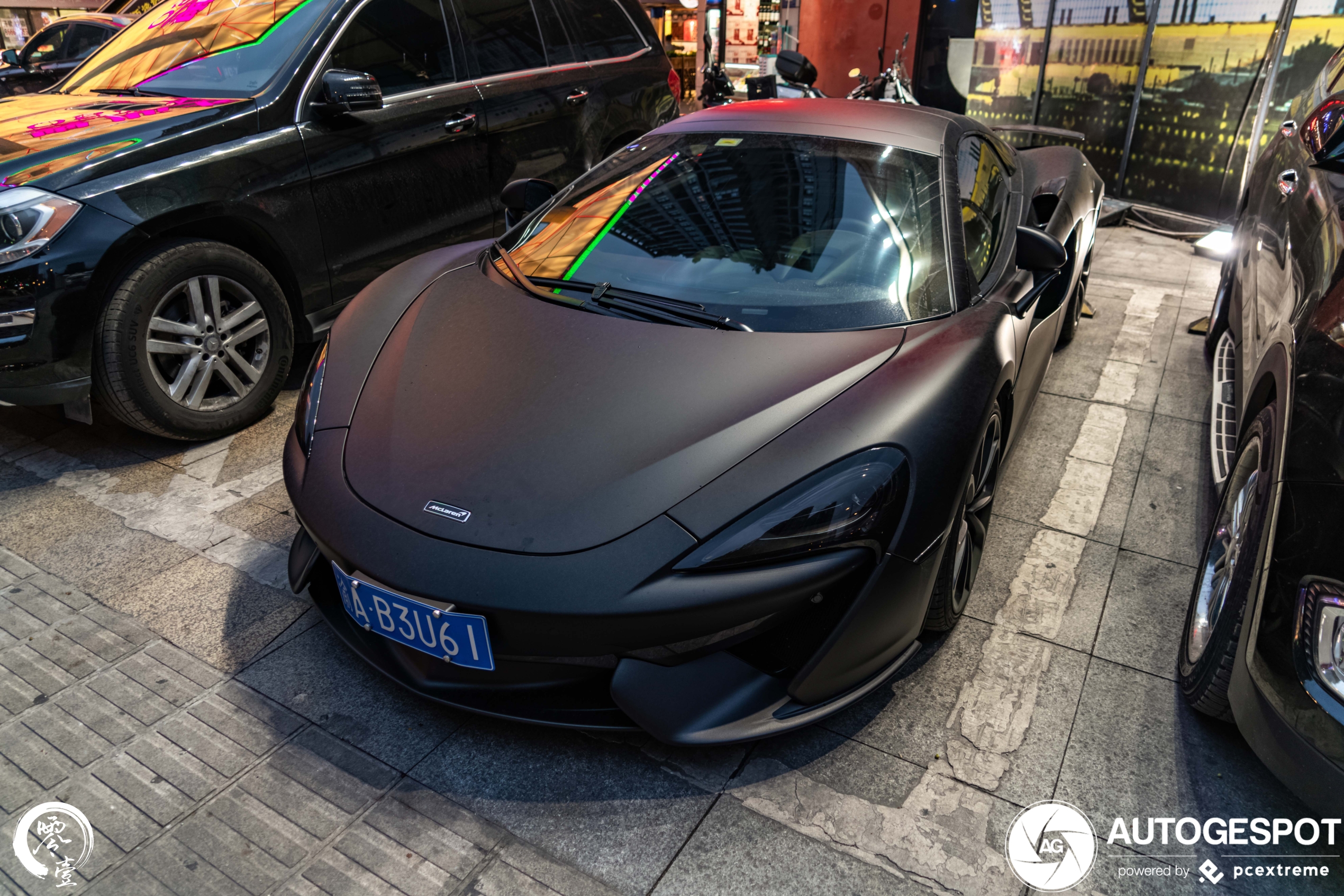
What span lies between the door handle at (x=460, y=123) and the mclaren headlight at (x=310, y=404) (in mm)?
1967

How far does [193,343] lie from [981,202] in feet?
9.54

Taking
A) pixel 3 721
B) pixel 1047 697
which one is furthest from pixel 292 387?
pixel 1047 697

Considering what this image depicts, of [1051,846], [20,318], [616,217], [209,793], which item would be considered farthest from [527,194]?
[1051,846]

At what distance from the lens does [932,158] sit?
2.74 m

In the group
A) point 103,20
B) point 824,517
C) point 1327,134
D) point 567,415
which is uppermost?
point 103,20

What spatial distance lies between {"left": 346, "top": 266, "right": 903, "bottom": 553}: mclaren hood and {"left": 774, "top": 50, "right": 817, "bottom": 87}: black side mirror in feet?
15.1

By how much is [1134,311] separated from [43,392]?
17.1 ft

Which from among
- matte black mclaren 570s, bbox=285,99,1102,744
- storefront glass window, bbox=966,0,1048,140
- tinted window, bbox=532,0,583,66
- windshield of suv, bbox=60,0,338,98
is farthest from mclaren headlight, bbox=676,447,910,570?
storefront glass window, bbox=966,0,1048,140

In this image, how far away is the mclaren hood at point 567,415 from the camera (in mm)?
1830

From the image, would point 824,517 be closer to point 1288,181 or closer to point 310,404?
point 310,404

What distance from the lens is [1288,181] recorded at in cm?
282

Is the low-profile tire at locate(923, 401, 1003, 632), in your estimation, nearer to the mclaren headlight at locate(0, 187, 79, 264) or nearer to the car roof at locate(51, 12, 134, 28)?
the mclaren headlight at locate(0, 187, 79, 264)

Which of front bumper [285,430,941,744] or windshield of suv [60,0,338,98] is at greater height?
windshield of suv [60,0,338,98]

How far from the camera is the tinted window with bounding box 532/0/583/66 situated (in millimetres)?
4719
